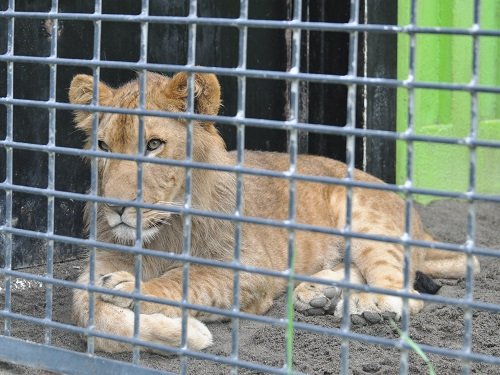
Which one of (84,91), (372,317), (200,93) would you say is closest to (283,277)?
(200,93)

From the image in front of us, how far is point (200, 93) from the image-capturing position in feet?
14.7

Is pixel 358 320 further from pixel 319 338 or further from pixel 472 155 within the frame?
pixel 472 155

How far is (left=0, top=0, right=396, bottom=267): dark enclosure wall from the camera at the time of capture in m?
5.44

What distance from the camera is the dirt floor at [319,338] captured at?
13.0ft

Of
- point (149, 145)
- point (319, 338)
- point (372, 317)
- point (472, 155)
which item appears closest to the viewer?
point (472, 155)

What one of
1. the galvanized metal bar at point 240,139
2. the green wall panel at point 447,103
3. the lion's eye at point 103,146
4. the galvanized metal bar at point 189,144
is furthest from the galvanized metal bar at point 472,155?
the green wall panel at point 447,103

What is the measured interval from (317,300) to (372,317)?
313mm

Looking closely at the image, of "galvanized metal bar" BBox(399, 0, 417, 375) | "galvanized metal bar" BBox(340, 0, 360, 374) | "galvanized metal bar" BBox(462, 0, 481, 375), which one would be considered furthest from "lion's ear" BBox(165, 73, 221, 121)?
"galvanized metal bar" BBox(462, 0, 481, 375)

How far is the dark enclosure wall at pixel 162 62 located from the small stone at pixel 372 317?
1477mm

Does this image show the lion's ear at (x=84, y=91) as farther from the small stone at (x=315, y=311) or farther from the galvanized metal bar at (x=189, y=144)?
the galvanized metal bar at (x=189, y=144)

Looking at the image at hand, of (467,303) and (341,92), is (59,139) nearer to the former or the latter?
(341,92)

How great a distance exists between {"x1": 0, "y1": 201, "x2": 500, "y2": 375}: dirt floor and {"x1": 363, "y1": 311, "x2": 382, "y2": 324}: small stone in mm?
28

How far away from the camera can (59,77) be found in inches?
222

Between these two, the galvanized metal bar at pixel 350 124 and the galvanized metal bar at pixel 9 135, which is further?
the galvanized metal bar at pixel 9 135
